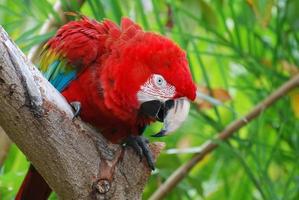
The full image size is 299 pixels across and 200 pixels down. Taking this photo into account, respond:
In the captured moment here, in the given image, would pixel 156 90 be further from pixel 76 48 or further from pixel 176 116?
pixel 76 48

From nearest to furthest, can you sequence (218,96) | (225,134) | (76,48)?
(76,48) < (225,134) < (218,96)

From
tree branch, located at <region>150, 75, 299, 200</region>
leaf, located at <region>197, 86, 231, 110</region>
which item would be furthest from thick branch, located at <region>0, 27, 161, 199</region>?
leaf, located at <region>197, 86, 231, 110</region>

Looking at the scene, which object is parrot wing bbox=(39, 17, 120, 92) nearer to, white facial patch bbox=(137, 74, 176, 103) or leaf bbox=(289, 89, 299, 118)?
white facial patch bbox=(137, 74, 176, 103)

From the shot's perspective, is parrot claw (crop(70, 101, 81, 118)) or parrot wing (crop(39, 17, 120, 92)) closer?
parrot claw (crop(70, 101, 81, 118))

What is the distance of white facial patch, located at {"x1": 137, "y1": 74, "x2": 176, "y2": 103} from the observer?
3.64 feet

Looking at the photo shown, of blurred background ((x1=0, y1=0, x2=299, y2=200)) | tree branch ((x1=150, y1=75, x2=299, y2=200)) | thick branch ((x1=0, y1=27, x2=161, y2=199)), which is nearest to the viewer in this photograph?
thick branch ((x1=0, y1=27, x2=161, y2=199))

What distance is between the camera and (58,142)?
1.00 metres

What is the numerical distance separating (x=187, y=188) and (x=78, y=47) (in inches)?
21.6

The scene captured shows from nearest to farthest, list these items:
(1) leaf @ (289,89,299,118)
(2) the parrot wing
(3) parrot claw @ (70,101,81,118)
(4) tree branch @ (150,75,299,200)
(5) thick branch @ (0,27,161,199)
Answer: (5) thick branch @ (0,27,161,199)
(3) parrot claw @ (70,101,81,118)
(2) the parrot wing
(4) tree branch @ (150,75,299,200)
(1) leaf @ (289,89,299,118)

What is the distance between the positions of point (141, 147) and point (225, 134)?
48cm

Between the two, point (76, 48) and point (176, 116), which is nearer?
point (176, 116)

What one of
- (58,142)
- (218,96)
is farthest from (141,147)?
(218,96)

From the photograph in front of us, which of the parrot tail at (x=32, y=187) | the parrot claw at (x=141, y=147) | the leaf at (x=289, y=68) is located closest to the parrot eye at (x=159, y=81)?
the parrot claw at (x=141, y=147)

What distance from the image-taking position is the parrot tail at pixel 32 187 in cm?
127
